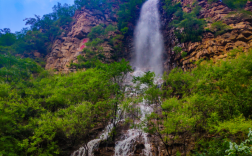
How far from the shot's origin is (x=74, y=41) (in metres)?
48.1

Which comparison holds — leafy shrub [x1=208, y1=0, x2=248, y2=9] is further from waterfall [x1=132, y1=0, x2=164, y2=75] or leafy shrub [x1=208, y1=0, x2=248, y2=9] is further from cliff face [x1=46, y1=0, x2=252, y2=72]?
waterfall [x1=132, y1=0, x2=164, y2=75]

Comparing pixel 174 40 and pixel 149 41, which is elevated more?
pixel 149 41

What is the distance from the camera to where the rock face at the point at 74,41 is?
43062 mm

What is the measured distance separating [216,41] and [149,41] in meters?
23.1

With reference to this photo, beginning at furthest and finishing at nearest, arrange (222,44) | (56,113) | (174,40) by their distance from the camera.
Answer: (174,40) → (222,44) → (56,113)

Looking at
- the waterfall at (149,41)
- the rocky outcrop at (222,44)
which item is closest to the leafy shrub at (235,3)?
the rocky outcrop at (222,44)

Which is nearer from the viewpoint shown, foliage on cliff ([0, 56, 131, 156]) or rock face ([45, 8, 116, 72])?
foliage on cliff ([0, 56, 131, 156])

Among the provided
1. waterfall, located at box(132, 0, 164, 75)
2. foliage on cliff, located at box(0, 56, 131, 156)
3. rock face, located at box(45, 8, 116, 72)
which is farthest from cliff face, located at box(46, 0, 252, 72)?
foliage on cliff, located at box(0, 56, 131, 156)

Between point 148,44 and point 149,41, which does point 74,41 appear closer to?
point 148,44

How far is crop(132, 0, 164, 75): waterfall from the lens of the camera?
4225 cm

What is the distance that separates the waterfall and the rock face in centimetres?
1137

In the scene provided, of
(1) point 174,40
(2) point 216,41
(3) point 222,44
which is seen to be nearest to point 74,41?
(1) point 174,40

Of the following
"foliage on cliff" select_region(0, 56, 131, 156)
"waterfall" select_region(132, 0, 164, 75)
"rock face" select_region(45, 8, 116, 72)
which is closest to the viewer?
"foliage on cliff" select_region(0, 56, 131, 156)

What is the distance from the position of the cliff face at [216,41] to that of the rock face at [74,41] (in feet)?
76.3
